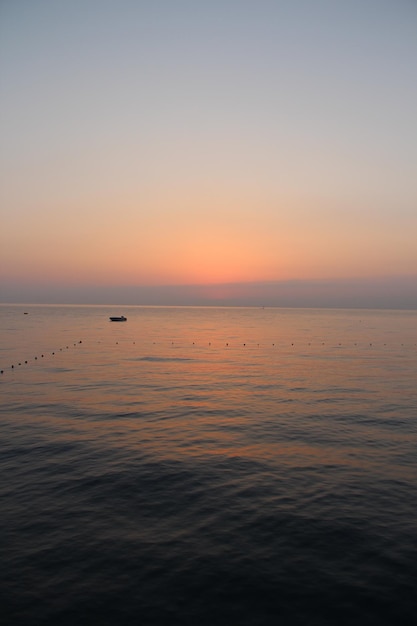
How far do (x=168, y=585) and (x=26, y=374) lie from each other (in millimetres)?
56905

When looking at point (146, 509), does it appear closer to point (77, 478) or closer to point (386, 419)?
point (77, 478)

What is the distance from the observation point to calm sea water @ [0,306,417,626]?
15.6 meters

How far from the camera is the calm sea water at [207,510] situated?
15555 mm

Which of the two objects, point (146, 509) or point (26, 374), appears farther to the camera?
point (26, 374)

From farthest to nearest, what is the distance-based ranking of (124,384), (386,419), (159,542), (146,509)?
(124,384) → (386,419) → (146,509) → (159,542)

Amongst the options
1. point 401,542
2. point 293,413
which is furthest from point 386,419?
point 401,542

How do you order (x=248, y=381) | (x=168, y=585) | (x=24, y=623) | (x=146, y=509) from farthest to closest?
(x=248, y=381)
(x=146, y=509)
(x=168, y=585)
(x=24, y=623)

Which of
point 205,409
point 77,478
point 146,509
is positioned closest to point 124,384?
point 205,409

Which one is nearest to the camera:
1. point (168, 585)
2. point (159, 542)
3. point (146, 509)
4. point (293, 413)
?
point (168, 585)

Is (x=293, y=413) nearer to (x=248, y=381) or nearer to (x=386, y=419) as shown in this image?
(x=386, y=419)

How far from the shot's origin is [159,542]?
19.0 m

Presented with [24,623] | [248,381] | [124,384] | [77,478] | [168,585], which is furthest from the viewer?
[248,381]

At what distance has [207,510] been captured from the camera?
2217 cm

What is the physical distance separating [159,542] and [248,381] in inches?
1829
